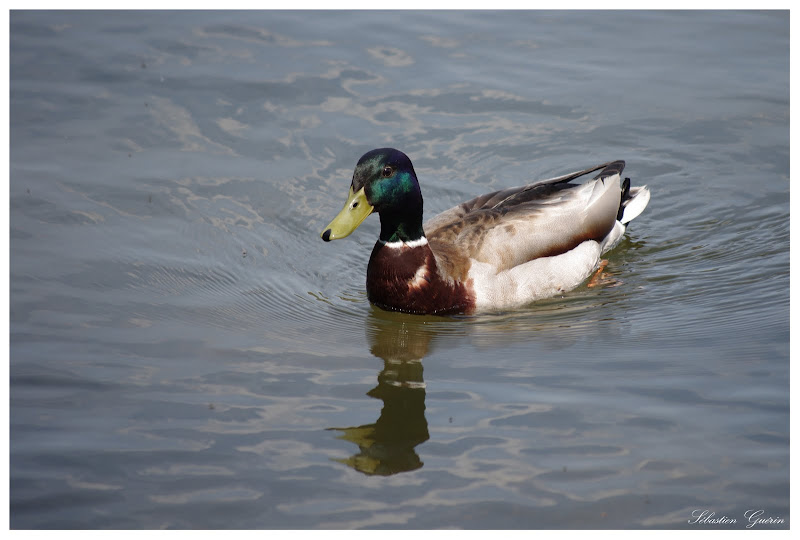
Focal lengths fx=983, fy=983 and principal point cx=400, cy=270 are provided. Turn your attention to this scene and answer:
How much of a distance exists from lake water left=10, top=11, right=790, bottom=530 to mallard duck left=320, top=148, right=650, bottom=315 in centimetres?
25

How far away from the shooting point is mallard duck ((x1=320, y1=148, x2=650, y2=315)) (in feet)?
21.7

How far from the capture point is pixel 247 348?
6191 millimetres

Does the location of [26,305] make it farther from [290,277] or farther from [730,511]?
[730,511]

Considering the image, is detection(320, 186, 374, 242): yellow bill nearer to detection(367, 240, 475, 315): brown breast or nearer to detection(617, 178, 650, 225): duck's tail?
detection(367, 240, 475, 315): brown breast

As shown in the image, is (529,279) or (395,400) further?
(529,279)

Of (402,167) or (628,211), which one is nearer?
(402,167)

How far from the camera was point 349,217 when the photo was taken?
648 cm

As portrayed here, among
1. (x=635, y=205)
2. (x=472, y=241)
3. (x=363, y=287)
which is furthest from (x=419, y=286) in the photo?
(x=635, y=205)

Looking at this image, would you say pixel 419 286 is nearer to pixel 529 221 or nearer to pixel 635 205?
pixel 529 221

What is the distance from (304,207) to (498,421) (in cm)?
386

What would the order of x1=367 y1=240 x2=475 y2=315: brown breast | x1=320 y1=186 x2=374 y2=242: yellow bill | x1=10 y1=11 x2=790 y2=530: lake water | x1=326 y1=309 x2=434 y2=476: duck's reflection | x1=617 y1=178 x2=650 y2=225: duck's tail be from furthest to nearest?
1. x1=617 y1=178 x2=650 y2=225: duck's tail
2. x1=367 y1=240 x2=475 y2=315: brown breast
3. x1=320 y1=186 x2=374 y2=242: yellow bill
4. x1=326 y1=309 x2=434 y2=476: duck's reflection
5. x1=10 y1=11 x2=790 y2=530: lake water

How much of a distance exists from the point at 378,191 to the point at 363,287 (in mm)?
1131

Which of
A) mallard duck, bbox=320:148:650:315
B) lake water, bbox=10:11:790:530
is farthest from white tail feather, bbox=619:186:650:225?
mallard duck, bbox=320:148:650:315
